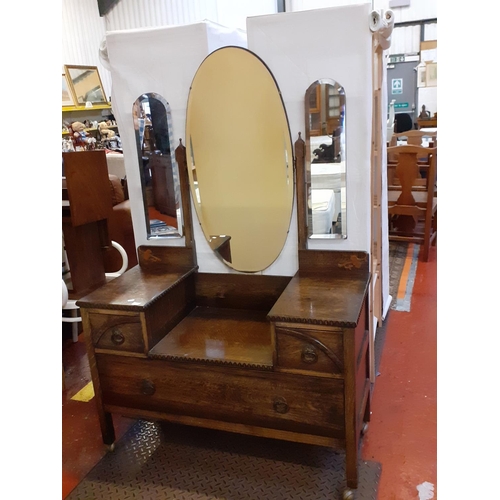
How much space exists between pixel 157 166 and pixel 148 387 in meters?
0.87

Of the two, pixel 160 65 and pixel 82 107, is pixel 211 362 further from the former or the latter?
pixel 82 107

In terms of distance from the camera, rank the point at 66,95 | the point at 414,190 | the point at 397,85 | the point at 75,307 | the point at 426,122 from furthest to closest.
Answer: the point at 397,85 → the point at 426,122 → the point at 66,95 → the point at 414,190 → the point at 75,307

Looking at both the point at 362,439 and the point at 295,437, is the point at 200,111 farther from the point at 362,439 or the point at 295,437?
the point at 362,439

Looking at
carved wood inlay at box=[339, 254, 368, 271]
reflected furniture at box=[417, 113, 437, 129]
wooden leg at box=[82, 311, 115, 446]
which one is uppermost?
reflected furniture at box=[417, 113, 437, 129]

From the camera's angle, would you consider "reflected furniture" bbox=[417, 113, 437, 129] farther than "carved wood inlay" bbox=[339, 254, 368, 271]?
Yes

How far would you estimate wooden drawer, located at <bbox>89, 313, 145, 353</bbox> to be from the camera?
166 cm

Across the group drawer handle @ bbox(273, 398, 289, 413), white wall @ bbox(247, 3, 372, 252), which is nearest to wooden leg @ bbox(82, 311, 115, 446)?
drawer handle @ bbox(273, 398, 289, 413)

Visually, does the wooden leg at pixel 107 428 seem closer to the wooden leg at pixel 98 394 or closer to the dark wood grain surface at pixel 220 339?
the wooden leg at pixel 98 394

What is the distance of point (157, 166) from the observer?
6.39 ft

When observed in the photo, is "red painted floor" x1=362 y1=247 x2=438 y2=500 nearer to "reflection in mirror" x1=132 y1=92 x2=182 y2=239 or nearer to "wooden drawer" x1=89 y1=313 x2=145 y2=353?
"wooden drawer" x1=89 y1=313 x2=145 y2=353

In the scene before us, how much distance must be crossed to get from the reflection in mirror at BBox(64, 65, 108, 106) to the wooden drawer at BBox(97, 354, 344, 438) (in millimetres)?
5161

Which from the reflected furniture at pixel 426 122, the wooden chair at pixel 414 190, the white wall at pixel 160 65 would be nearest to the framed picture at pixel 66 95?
the wooden chair at pixel 414 190

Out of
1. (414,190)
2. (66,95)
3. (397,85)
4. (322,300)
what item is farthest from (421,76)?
(322,300)

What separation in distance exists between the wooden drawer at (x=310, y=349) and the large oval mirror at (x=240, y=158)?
49 cm
